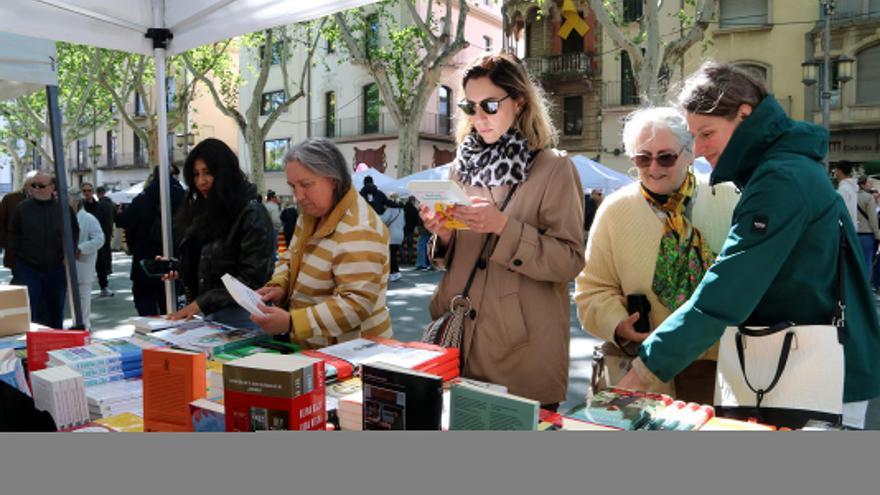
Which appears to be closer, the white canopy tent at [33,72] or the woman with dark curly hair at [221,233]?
the woman with dark curly hair at [221,233]

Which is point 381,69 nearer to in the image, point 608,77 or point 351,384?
point 608,77

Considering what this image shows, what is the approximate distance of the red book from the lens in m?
2.38

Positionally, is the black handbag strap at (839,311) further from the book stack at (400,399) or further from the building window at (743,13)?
the building window at (743,13)

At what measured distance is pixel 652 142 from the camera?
236 cm

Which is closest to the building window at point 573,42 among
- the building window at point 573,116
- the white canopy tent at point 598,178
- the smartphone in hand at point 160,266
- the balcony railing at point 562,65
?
the balcony railing at point 562,65

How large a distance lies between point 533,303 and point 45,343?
5.65 ft

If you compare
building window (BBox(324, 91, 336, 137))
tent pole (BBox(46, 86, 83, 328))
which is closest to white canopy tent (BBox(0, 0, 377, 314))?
tent pole (BBox(46, 86, 83, 328))

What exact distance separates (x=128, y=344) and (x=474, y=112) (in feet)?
4.82

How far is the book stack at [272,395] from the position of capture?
1385 mm

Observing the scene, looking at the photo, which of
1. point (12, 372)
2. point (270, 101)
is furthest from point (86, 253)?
point (270, 101)

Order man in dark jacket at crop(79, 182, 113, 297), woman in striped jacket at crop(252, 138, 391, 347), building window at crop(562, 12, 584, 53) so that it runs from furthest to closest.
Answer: building window at crop(562, 12, 584, 53) < man in dark jacket at crop(79, 182, 113, 297) < woman in striped jacket at crop(252, 138, 391, 347)

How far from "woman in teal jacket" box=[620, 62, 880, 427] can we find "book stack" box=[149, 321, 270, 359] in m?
1.36

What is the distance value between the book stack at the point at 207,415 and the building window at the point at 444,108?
2974 centimetres

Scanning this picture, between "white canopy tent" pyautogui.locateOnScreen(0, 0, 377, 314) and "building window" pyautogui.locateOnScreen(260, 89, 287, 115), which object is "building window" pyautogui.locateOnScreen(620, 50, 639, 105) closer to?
"building window" pyautogui.locateOnScreen(260, 89, 287, 115)
